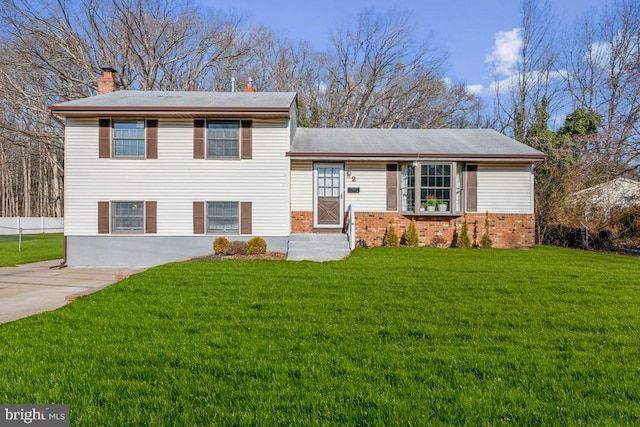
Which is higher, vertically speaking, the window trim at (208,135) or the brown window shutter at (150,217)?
the window trim at (208,135)

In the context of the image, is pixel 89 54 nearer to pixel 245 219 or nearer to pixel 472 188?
pixel 245 219

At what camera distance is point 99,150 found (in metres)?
11.9

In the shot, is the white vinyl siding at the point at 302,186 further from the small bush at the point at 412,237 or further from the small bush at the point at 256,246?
the small bush at the point at 412,237

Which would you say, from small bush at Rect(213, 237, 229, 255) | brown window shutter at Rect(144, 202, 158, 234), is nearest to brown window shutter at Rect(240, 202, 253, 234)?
small bush at Rect(213, 237, 229, 255)

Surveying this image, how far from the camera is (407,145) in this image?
44.9 ft

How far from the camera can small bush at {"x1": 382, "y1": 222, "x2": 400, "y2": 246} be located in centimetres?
1285

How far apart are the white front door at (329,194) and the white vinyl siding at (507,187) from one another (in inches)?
184

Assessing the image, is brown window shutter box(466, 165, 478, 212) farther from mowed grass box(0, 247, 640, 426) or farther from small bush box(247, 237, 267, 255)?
small bush box(247, 237, 267, 255)

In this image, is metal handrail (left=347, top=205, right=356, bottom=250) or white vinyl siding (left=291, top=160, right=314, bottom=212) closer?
metal handrail (left=347, top=205, right=356, bottom=250)

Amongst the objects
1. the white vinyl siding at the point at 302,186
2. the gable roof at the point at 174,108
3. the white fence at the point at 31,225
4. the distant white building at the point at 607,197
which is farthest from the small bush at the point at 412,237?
the white fence at the point at 31,225

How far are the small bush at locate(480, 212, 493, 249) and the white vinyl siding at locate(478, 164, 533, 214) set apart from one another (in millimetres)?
418

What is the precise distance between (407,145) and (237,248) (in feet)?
22.3

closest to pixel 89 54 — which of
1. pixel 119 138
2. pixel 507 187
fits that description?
pixel 119 138
